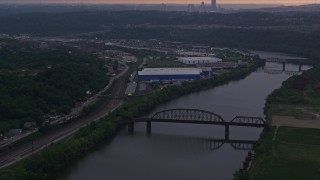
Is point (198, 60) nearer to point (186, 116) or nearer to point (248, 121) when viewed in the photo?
point (186, 116)

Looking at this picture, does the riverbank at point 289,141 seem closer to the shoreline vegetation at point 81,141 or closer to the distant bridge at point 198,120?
the distant bridge at point 198,120

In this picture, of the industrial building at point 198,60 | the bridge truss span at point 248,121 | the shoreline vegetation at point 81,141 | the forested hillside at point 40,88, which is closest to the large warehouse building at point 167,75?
the forested hillside at point 40,88

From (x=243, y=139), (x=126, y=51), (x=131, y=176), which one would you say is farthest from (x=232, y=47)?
(x=131, y=176)

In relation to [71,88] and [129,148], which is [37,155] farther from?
[71,88]

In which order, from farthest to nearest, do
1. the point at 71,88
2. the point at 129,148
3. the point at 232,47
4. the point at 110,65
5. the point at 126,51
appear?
the point at 232,47 < the point at 126,51 < the point at 110,65 < the point at 71,88 < the point at 129,148

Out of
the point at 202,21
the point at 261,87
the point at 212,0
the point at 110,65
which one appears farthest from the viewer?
the point at 212,0

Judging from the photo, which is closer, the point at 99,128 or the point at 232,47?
the point at 99,128
